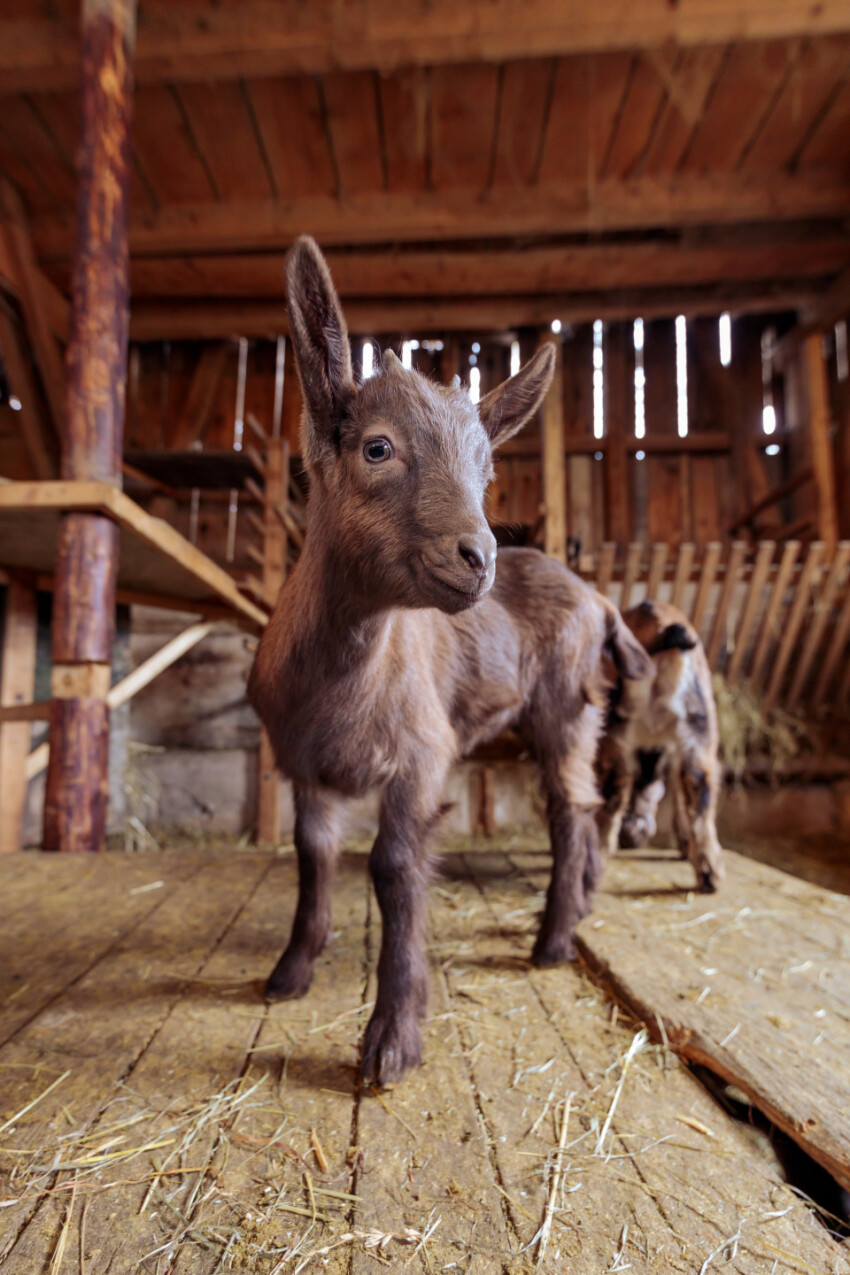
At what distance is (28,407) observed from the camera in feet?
19.5

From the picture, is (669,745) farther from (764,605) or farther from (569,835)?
(764,605)

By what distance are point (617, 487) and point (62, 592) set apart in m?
6.83

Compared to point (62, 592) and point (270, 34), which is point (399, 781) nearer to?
point (62, 592)

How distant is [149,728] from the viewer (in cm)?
639

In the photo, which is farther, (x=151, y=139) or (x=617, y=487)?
(x=617, y=487)

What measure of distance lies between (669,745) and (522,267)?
458 centimetres

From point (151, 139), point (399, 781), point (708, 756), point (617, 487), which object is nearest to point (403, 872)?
point (399, 781)

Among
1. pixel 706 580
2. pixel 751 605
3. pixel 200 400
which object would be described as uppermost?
pixel 200 400

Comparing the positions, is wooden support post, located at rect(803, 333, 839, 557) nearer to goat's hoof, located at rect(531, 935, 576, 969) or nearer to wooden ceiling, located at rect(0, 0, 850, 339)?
wooden ceiling, located at rect(0, 0, 850, 339)

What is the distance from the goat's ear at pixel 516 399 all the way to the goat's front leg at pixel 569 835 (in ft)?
3.99

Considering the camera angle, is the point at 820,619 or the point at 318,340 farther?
the point at 820,619

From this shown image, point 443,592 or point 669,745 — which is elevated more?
point 443,592

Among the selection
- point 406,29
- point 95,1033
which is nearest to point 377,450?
point 95,1033

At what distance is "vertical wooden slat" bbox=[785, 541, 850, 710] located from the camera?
15.7 feet
